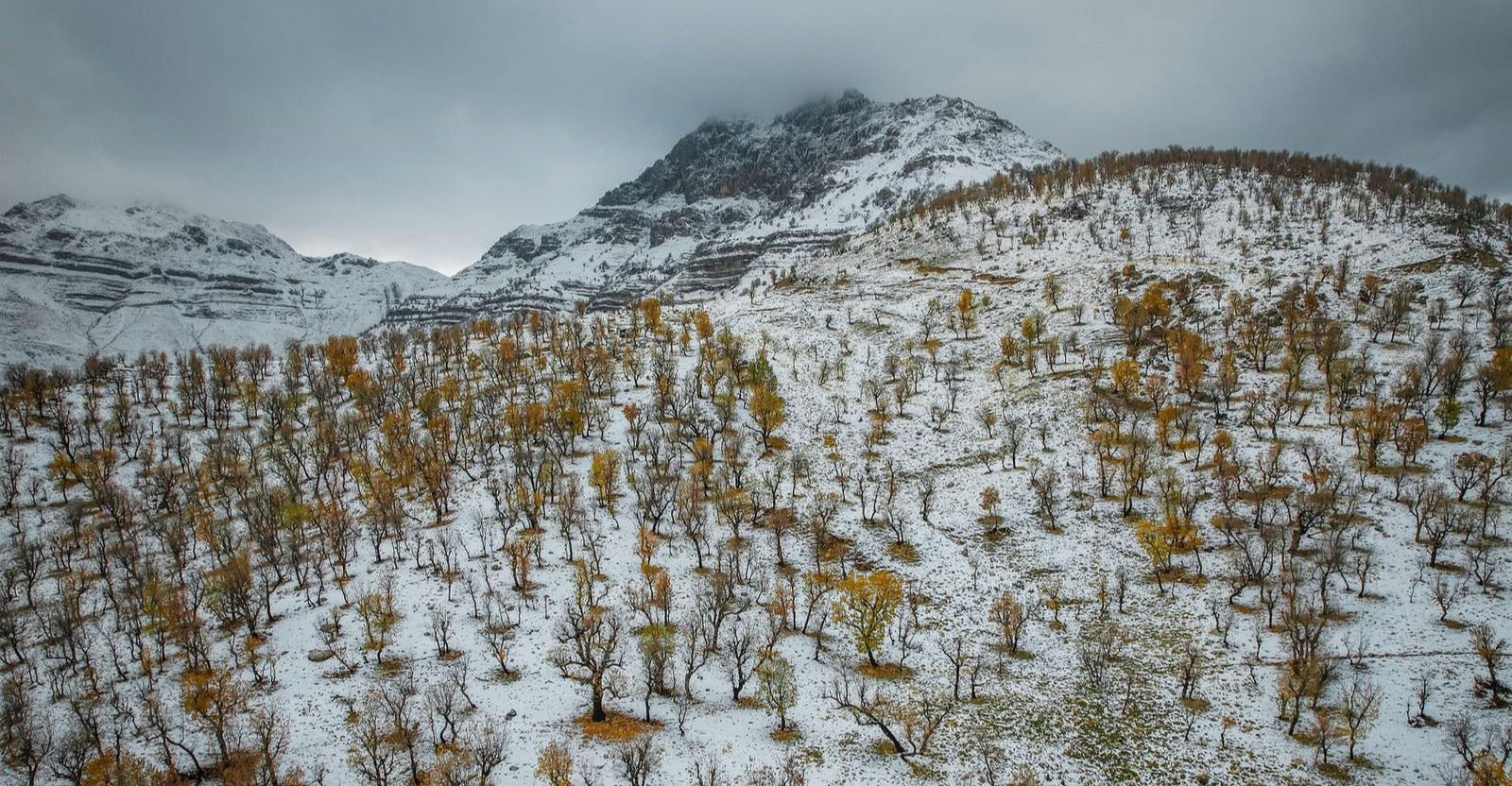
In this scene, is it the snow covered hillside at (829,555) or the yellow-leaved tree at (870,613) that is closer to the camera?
the snow covered hillside at (829,555)

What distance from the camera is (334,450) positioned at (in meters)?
74.5

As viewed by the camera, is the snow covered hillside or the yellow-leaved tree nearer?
the snow covered hillside

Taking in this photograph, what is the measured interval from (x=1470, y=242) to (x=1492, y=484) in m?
85.9

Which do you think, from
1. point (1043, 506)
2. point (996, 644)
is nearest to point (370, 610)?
point (996, 644)

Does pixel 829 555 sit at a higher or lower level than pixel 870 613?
higher

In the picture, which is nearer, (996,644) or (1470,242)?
(996,644)

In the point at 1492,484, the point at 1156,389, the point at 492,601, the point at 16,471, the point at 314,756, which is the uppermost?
the point at 1156,389

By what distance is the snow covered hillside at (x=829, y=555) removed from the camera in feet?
107

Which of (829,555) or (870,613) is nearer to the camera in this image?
(870,613)

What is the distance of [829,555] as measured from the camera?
178 feet

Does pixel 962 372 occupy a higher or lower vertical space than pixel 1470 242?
lower

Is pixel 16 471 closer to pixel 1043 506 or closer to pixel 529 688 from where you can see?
pixel 529 688

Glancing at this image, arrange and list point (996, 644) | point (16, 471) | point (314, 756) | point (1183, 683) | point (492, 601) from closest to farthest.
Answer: point (314, 756), point (1183, 683), point (996, 644), point (492, 601), point (16, 471)

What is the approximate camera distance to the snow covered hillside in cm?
3262
